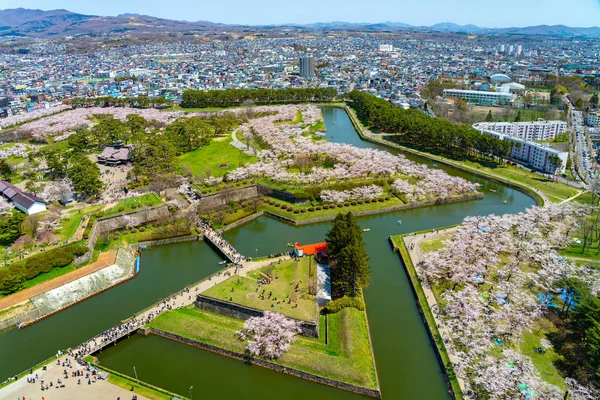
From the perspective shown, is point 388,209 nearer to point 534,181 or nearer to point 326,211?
point 326,211

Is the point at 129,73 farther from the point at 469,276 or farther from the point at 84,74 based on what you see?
the point at 469,276

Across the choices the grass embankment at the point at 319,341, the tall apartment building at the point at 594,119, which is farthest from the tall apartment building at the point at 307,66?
the grass embankment at the point at 319,341

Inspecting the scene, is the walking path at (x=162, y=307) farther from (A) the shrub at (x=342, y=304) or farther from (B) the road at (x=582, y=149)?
(B) the road at (x=582, y=149)

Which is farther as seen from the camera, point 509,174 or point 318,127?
point 318,127

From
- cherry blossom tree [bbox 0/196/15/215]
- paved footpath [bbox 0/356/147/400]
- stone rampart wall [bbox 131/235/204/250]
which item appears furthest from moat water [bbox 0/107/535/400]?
cherry blossom tree [bbox 0/196/15/215]

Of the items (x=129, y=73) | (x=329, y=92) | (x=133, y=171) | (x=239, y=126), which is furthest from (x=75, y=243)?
(x=129, y=73)

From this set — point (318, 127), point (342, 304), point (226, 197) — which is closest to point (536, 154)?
point (318, 127)
